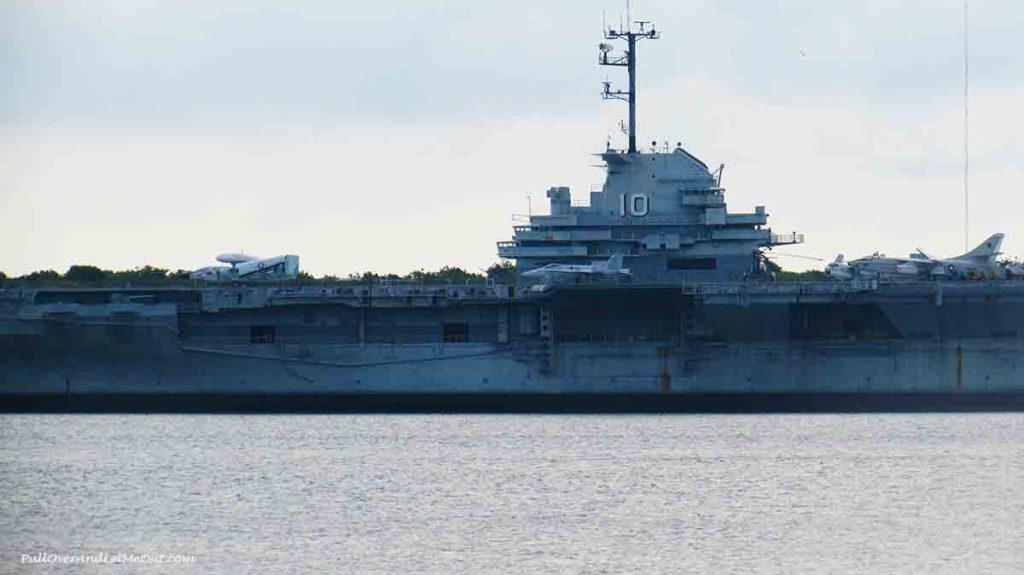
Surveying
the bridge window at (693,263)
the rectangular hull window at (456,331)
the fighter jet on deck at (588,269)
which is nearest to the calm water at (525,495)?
the rectangular hull window at (456,331)

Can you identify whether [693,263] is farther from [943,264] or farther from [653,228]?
[943,264]

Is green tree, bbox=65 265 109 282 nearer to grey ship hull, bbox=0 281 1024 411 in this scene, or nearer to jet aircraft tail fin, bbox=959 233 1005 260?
grey ship hull, bbox=0 281 1024 411

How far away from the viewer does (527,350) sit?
46500 millimetres

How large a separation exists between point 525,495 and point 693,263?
19.0m

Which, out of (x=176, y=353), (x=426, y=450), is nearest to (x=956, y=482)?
(x=426, y=450)

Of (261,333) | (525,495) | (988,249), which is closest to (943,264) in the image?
(988,249)

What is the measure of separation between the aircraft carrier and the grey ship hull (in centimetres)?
4

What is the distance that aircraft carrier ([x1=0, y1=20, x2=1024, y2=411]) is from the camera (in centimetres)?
4631

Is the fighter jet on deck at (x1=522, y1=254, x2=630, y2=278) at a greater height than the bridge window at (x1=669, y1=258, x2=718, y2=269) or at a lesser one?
lesser

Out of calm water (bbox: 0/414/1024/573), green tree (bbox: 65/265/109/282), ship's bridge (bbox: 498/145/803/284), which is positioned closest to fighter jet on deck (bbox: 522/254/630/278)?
ship's bridge (bbox: 498/145/803/284)

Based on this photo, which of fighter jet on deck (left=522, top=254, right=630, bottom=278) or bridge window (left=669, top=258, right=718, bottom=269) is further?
bridge window (left=669, top=258, right=718, bottom=269)

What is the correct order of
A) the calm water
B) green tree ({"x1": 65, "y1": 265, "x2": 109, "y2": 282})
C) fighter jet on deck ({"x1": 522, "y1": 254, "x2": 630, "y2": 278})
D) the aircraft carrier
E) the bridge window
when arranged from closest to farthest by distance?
1. the calm water
2. the aircraft carrier
3. fighter jet on deck ({"x1": 522, "y1": 254, "x2": 630, "y2": 278})
4. the bridge window
5. green tree ({"x1": 65, "y1": 265, "x2": 109, "y2": 282})

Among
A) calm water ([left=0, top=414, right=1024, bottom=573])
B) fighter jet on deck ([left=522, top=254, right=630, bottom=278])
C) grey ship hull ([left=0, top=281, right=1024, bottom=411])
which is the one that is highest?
fighter jet on deck ([left=522, top=254, right=630, bottom=278])

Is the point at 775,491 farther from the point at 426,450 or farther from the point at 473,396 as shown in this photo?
the point at 473,396
